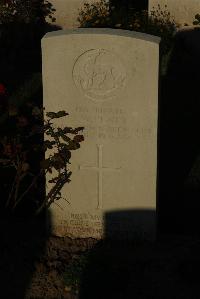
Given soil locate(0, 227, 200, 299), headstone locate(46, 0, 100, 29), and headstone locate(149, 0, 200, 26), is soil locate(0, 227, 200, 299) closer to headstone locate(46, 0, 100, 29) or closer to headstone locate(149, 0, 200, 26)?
headstone locate(149, 0, 200, 26)

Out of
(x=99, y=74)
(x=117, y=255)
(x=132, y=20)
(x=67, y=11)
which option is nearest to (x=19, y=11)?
(x=67, y=11)

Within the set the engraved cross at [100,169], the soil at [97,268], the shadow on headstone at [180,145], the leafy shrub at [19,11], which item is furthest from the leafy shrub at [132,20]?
the soil at [97,268]

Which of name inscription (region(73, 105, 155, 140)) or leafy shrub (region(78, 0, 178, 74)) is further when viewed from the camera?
leafy shrub (region(78, 0, 178, 74))

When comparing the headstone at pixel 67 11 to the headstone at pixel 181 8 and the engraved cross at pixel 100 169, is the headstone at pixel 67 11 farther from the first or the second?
the engraved cross at pixel 100 169

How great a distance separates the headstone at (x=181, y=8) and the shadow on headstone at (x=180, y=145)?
63 cm

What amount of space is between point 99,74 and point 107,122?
360 mm

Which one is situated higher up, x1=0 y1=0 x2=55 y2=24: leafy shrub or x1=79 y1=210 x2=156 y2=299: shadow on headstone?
x1=0 y1=0 x2=55 y2=24: leafy shrub

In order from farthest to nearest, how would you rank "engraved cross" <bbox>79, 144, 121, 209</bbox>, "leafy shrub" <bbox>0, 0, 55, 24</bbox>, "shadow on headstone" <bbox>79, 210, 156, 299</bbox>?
"leafy shrub" <bbox>0, 0, 55, 24</bbox>
"engraved cross" <bbox>79, 144, 121, 209</bbox>
"shadow on headstone" <bbox>79, 210, 156, 299</bbox>

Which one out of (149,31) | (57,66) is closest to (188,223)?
(57,66)

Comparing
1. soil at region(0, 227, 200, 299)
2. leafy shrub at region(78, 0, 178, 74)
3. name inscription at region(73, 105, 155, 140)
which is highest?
leafy shrub at region(78, 0, 178, 74)

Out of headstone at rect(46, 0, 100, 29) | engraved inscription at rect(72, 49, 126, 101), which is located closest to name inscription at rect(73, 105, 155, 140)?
engraved inscription at rect(72, 49, 126, 101)

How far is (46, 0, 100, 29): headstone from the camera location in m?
12.0

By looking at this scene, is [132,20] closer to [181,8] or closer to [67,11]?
[181,8]

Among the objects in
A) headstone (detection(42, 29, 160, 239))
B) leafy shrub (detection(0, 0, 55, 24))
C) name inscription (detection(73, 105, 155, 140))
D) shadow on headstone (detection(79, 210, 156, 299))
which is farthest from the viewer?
leafy shrub (detection(0, 0, 55, 24))
